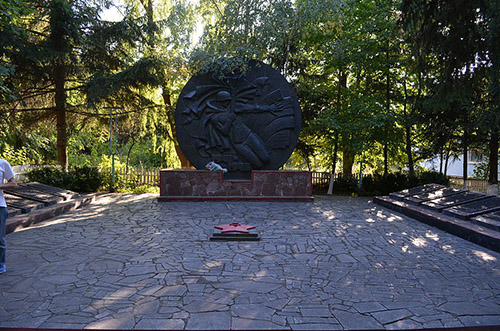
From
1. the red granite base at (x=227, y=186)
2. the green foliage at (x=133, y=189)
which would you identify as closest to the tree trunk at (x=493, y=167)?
the red granite base at (x=227, y=186)

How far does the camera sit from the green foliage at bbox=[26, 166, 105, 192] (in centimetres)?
1245

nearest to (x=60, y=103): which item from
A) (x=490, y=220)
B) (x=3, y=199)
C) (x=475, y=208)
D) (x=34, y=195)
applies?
(x=34, y=195)

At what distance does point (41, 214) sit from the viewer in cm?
798

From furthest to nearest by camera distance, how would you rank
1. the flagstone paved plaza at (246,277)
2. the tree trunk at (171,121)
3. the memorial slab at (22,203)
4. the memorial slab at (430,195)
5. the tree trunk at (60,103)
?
1. the tree trunk at (171,121)
2. the tree trunk at (60,103)
3. the memorial slab at (430,195)
4. the memorial slab at (22,203)
5. the flagstone paved plaza at (246,277)

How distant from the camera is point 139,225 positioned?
25.5ft

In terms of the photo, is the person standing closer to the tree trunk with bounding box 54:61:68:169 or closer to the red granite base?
the red granite base

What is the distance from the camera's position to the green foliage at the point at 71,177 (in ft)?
40.9

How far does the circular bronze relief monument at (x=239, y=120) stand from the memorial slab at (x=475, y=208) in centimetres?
558

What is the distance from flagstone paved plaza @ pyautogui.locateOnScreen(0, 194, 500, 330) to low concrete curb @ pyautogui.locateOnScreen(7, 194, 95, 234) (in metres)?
0.23

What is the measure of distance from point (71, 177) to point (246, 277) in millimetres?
10829

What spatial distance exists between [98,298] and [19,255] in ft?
8.08

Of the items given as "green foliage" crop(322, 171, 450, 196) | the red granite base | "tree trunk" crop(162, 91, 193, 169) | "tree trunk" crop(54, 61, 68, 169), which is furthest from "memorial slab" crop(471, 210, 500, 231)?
"tree trunk" crop(54, 61, 68, 169)

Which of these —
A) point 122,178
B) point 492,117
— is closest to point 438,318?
point 492,117

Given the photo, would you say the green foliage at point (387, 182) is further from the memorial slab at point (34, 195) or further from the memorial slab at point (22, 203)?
the memorial slab at point (22, 203)
